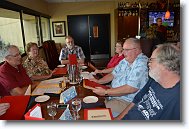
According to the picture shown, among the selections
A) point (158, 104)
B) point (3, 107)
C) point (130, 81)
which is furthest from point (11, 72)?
point (158, 104)

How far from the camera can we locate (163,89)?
0.56 metres

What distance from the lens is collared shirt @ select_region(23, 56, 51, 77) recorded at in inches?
53.2

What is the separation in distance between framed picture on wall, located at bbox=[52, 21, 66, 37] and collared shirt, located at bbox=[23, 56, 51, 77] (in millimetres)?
439

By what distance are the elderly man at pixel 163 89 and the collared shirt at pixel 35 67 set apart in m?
0.96

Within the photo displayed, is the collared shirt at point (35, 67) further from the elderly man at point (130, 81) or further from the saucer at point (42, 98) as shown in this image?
the elderly man at point (130, 81)

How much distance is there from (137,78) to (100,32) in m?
0.39

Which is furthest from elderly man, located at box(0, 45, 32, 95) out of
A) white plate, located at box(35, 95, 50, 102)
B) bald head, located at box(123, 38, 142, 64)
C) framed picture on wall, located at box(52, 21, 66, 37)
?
bald head, located at box(123, 38, 142, 64)

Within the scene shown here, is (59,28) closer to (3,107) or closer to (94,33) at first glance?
(94,33)

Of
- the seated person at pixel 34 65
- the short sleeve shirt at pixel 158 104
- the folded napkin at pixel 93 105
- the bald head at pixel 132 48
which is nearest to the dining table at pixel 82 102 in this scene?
the folded napkin at pixel 93 105

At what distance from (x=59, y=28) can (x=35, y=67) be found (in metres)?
0.52

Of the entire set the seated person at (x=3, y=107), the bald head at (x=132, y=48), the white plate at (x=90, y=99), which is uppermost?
the bald head at (x=132, y=48)

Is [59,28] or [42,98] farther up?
[59,28]

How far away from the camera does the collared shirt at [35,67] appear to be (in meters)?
1.35

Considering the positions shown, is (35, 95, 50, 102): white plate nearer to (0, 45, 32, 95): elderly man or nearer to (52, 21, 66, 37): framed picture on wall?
(0, 45, 32, 95): elderly man
